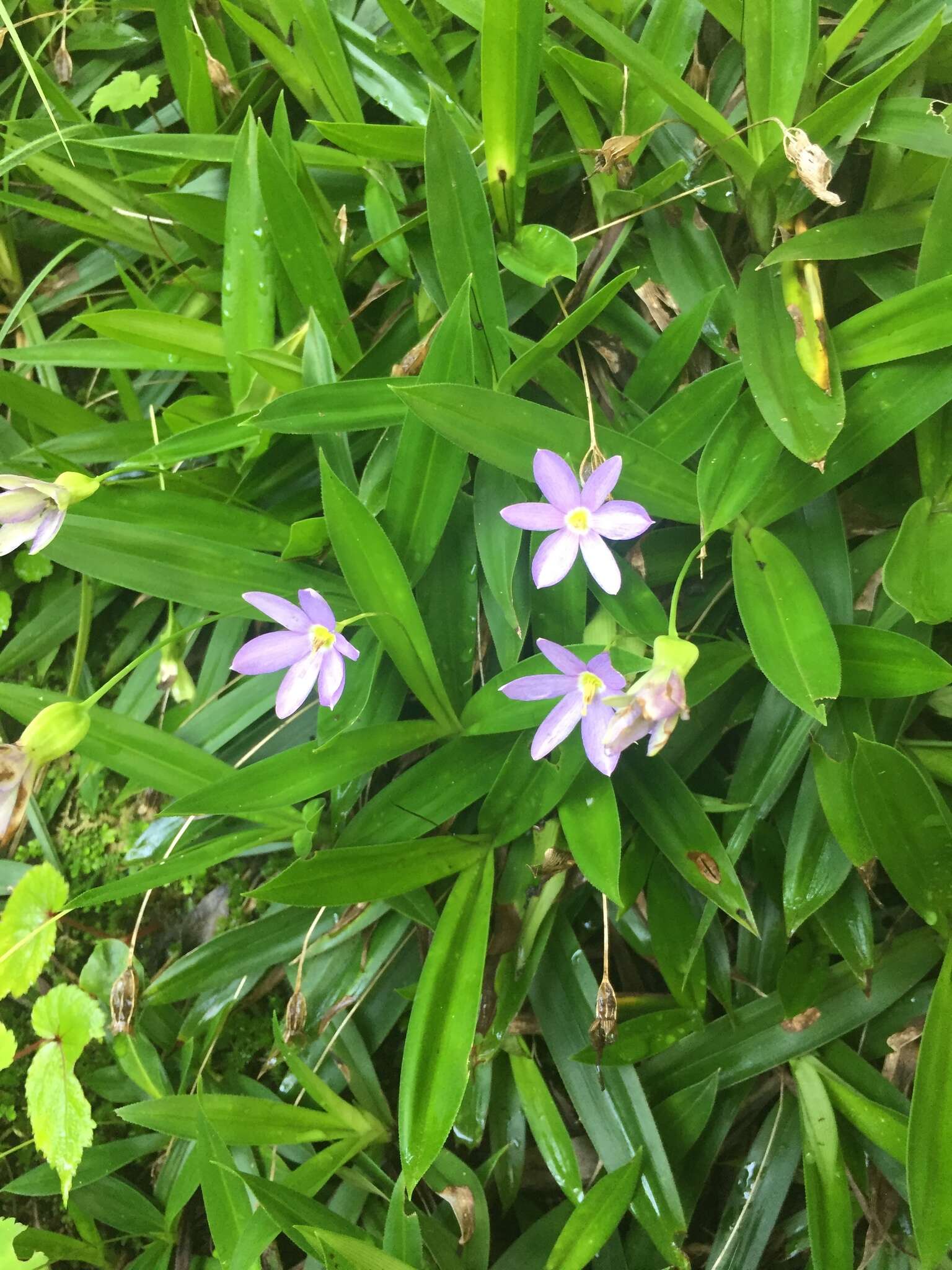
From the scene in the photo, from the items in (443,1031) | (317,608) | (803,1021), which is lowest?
(803,1021)

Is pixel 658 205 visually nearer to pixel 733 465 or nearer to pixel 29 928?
pixel 733 465

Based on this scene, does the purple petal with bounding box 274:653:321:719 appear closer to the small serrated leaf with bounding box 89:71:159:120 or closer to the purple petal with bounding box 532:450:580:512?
the purple petal with bounding box 532:450:580:512

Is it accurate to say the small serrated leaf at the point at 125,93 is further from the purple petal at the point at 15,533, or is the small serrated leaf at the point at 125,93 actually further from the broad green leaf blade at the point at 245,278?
the purple petal at the point at 15,533

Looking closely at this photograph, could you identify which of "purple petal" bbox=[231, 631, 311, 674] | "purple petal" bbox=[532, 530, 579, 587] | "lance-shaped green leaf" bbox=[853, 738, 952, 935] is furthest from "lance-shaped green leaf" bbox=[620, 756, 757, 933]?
"purple petal" bbox=[231, 631, 311, 674]

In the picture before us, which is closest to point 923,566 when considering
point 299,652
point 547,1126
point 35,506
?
Answer: point 299,652

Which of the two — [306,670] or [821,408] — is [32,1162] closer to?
[306,670]
